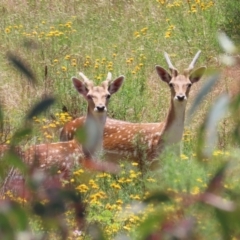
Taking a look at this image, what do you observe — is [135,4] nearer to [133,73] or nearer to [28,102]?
[133,73]

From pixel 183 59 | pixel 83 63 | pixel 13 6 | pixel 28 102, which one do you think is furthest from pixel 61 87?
pixel 13 6

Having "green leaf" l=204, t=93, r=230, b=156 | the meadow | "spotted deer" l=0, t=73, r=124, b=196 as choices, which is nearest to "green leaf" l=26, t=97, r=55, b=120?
"green leaf" l=204, t=93, r=230, b=156

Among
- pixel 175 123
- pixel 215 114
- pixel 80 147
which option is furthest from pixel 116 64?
pixel 215 114

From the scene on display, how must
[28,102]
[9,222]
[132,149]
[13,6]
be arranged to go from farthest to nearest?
[13,6] → [28,102] → [132,149] → [9,222]

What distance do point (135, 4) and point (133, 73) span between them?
283cm

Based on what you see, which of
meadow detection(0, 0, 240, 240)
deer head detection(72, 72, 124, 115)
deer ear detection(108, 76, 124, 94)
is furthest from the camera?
deer ear detection(108, 76, 124, 94)

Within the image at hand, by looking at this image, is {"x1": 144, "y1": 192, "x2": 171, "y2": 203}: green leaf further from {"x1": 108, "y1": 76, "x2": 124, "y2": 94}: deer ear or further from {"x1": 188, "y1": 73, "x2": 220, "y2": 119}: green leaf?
{"x1": 108, "y1": 76, "x2": 124, "y2": 94}: deer ear

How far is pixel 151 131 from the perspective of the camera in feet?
30.7

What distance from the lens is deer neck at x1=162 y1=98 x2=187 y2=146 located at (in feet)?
29.6

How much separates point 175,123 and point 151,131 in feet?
0.94

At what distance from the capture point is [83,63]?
11.8 metres

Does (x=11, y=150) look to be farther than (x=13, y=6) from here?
No

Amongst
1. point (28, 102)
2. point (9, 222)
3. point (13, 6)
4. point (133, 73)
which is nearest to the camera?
point (9, 222)

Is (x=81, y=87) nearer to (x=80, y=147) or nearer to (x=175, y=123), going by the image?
(x=175, y=123)
